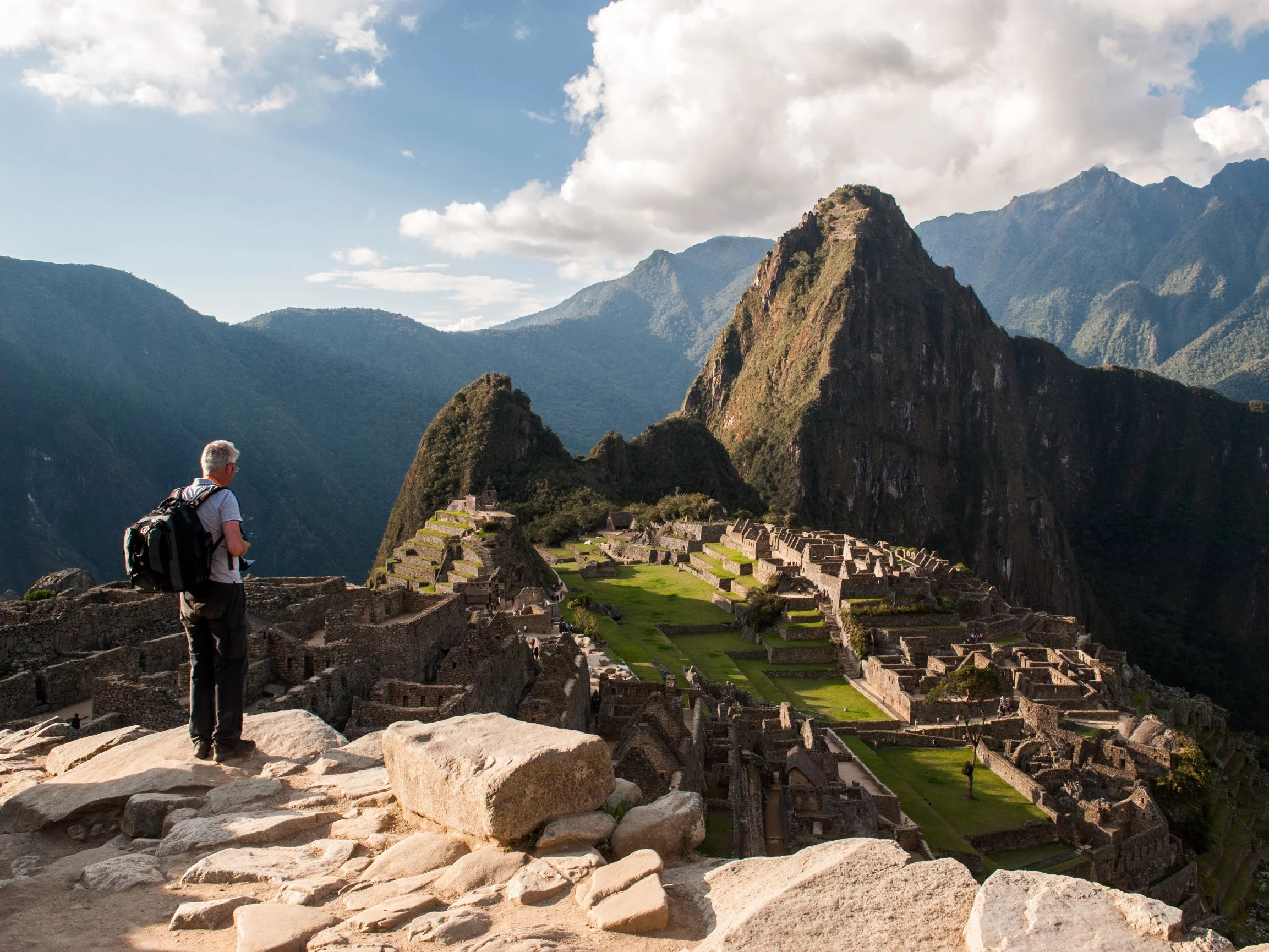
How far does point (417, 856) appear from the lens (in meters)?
5.05

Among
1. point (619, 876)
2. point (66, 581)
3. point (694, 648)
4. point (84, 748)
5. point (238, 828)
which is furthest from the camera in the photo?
point (694, 648)

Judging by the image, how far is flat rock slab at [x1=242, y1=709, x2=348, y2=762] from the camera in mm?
7059

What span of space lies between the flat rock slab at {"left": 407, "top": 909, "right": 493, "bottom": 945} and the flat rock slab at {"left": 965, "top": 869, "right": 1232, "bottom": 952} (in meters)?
2.30

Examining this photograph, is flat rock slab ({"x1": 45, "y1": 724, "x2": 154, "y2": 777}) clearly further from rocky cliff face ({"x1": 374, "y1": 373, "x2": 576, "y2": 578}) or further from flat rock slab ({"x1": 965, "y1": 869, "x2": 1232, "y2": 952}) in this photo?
rocky cliff face ({"x1": 374, "y1": 373, "x2": 576, "y2": 578})

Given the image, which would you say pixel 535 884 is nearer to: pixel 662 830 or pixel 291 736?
pixel 662 830

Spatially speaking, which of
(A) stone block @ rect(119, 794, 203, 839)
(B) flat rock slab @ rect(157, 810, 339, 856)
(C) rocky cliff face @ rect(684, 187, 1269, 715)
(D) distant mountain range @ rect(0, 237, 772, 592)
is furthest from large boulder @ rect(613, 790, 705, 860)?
(C) rocky cliff face @ rect(684, 187, 1269, 715)

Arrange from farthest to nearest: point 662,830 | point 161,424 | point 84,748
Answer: point 161,424, point 84,748, point 662,830

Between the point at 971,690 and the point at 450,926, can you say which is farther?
the point at 971,690

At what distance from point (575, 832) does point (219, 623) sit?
3.52m

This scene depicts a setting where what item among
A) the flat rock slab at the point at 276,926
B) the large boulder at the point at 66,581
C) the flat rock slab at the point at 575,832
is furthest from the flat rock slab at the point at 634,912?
the large boulder at the point at 66,581

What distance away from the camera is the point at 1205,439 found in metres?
180

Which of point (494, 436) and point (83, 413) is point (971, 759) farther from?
point (83, 413)

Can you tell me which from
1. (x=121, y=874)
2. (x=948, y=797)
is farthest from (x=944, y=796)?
(x=121, y=874)

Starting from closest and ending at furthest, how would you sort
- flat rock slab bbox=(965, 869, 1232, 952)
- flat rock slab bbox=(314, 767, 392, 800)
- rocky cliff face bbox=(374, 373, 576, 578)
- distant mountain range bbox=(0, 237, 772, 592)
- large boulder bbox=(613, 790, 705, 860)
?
flat rock slab bbox=(965, 869, 1232, 952) → large boulder bbox=(613, 790, 705, 860) → flat rock slab bbox=(314, 767, 392, 800) → distant mountain range bbox=(0, 237, 772, 592) → rocky cliff face bbox=(374, 373, 576, 578)
